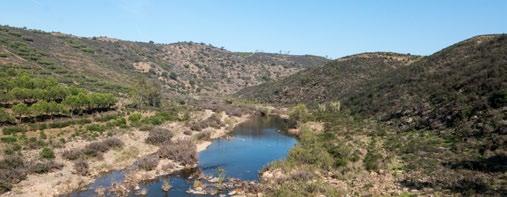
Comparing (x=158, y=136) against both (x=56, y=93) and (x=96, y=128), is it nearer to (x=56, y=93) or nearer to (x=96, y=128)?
(x=96, y=128)

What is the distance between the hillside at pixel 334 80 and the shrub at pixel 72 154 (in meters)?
80.0

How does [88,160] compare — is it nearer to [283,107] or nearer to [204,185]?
[204,185]

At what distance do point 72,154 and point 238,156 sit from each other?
19278 mm

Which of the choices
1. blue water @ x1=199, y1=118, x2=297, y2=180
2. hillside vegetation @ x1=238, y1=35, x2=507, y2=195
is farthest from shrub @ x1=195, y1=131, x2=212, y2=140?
hillside vegetation @ x1=238, y1=35, x2=507, y2=195

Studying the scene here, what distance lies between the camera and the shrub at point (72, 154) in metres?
48.7

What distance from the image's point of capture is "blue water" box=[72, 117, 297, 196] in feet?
139

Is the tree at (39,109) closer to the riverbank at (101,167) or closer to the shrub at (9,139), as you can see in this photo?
the riverbank at (101,167)

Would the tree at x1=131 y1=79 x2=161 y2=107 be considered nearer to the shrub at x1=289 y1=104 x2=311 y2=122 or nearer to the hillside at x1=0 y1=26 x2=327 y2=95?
the hillside at x1=0 y1=26 x2=327 y2=95

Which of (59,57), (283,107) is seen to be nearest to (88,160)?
(283,107)

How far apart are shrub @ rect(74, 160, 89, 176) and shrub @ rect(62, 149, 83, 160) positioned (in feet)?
8.16

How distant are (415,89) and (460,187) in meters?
51.4

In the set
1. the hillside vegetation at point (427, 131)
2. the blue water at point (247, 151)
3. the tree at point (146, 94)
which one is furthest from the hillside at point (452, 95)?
the tree at point (146, 94)

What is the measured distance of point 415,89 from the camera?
83625mm

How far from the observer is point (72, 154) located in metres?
49.2
